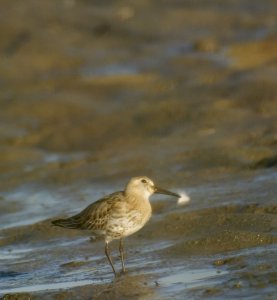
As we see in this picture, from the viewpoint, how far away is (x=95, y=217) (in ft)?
37.1

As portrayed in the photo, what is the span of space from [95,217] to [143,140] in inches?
270

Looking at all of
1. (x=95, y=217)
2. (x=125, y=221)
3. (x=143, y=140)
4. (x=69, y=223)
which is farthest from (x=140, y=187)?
(x=143, y=140)

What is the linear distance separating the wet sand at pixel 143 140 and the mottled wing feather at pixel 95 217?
0.49 metres

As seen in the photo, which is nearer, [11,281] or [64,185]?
[11,281]

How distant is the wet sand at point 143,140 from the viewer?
1078 centimetres

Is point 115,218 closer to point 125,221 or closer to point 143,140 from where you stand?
point 125,221

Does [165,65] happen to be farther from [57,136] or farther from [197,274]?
[197,274]

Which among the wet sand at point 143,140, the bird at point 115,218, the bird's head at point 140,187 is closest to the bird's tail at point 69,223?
the bird at point 115,218

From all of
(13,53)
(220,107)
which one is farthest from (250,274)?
(13,53)

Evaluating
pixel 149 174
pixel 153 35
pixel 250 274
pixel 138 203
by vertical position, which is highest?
pixel 153 35

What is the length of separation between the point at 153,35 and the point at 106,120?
532 centimetres

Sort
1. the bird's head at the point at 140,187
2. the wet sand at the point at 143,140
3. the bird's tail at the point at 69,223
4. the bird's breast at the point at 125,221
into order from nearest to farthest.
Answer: the wet sand at the point at 143,140, the bird's breast at the point at 125,221, the bird's tail at the point at 69,223, the bird's head at the point at 140,187

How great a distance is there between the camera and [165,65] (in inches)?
872

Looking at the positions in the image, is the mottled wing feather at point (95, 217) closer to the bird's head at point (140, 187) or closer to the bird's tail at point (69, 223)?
the bird's tail at point (69, 223)
